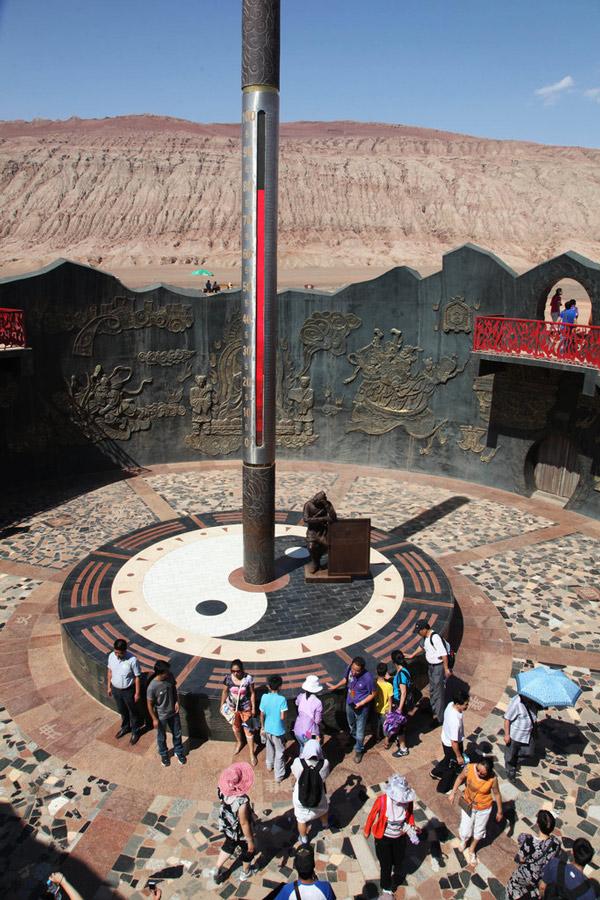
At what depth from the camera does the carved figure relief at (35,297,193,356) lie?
19.5 meters

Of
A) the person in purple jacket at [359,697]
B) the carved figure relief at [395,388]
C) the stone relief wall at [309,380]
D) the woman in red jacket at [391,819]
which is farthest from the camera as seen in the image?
the carved figure relief at [395,388]

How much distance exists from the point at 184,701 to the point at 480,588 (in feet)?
23.6

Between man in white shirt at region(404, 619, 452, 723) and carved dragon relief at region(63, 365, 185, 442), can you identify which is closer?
man in white shirt at region(404, 619, 452, 723)

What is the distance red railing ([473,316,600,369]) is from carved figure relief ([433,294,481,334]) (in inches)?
49.6

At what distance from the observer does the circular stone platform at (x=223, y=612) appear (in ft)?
34.3

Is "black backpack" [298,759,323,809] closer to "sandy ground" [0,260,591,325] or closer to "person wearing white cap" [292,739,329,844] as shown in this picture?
"person wearing white cap" [292,739,329,844]

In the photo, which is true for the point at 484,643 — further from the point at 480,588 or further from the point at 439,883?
the point at 439,883

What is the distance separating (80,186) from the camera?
8131cm

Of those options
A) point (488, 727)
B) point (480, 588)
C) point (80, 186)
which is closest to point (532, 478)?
point (480, 588)

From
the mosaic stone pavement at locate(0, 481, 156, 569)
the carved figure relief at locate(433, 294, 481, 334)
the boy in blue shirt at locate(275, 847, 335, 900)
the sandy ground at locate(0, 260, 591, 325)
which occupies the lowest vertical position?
the mosaic stone pavement at locate(0, 481, 156, 569)

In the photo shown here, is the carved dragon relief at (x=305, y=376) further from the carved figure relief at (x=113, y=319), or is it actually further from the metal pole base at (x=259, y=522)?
the metal pole base at (x=259, y=522)

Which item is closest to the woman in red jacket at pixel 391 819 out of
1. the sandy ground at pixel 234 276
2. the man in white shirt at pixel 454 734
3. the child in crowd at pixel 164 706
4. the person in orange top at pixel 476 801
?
the person in orange top at pixel 476 801

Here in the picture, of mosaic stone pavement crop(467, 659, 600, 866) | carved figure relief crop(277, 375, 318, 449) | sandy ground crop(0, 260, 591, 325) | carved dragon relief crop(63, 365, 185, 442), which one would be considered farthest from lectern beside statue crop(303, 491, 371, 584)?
sandy ground crop(0, 260, 591, 325)

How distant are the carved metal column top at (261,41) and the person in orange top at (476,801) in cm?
1098
